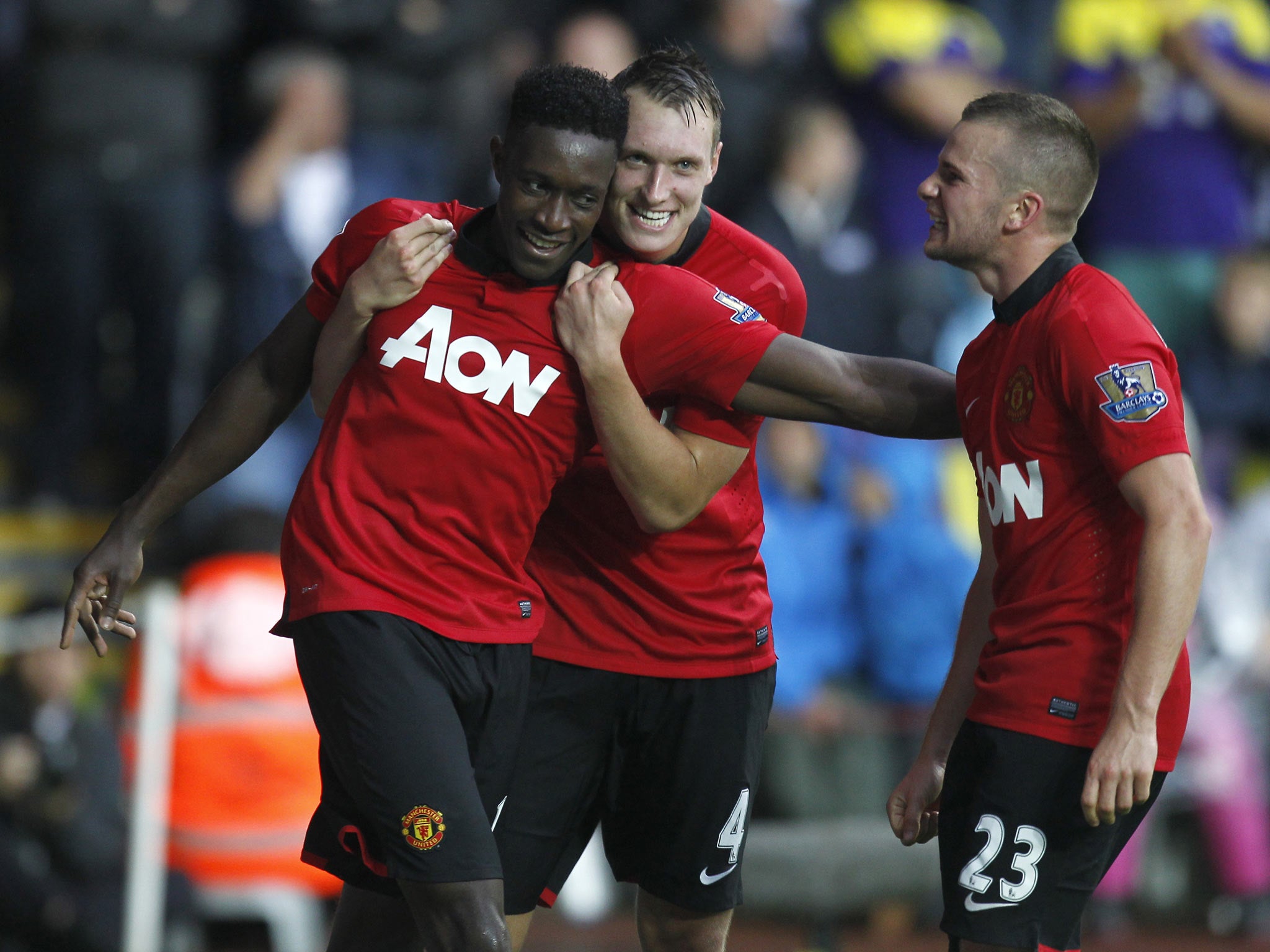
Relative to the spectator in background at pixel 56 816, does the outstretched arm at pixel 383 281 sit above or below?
above

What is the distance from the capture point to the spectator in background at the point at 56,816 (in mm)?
6223

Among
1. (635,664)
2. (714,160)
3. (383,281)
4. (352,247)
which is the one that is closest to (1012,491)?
(635,664)

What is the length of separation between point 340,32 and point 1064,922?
19.5ft

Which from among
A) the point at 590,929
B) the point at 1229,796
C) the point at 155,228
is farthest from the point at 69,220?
the point at 1229,796

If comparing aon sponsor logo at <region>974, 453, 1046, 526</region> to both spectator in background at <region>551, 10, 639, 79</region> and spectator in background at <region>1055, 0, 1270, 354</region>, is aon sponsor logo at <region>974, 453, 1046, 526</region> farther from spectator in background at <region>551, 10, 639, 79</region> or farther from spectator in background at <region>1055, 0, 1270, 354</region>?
spectator in background at <region>1055, 0, 1270, 354</region>

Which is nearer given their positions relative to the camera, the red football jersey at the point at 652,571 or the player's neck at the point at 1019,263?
the player's neck at the point at 1019,263

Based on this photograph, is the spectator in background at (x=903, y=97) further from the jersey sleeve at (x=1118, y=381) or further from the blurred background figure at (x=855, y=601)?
the jersey sleeve at (x=1118, y=381)

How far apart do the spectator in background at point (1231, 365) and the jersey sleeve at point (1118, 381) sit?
5.50 metres

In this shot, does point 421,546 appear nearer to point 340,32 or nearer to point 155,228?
point 155,228

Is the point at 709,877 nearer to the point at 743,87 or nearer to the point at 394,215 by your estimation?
the point at 394,215

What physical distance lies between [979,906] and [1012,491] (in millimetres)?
786

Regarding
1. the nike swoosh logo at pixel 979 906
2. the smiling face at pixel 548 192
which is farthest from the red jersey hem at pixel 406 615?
the nike swoosh logo at pixel 979 906

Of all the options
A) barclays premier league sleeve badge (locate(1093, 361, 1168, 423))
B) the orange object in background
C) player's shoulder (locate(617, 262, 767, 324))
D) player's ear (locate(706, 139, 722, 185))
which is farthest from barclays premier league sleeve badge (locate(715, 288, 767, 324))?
the orange object in background

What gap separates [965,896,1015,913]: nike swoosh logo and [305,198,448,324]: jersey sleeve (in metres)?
1.70
